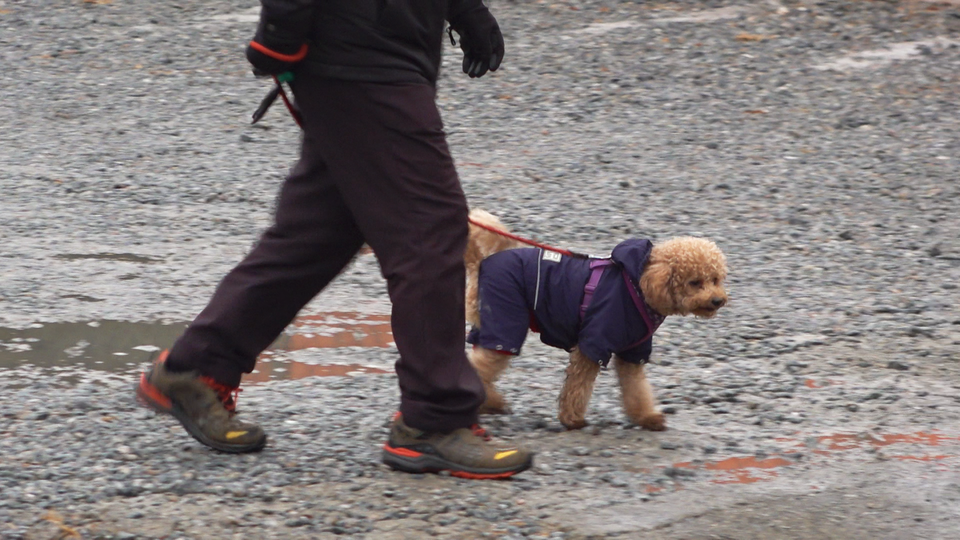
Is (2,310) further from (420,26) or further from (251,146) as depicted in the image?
(251,146)

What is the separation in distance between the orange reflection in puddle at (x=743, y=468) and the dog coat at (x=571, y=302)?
47 cm

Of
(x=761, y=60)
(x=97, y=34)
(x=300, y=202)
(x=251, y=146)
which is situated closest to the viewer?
(x=300, y=202)

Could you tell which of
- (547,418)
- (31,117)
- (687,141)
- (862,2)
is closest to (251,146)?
(31,117)

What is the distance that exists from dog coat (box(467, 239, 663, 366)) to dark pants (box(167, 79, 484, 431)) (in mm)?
444

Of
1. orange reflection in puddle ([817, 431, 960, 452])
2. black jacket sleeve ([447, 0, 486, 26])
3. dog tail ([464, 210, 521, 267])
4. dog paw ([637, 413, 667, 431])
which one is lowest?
orange reflection in puddle ([817, 431, 960, 452])

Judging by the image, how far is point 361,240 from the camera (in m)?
3.99

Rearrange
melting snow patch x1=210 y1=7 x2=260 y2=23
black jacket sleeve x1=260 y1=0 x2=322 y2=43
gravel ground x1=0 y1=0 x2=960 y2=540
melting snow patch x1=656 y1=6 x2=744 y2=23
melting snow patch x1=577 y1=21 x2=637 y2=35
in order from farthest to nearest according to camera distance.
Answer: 1. melting snow patch x1=210 y1=7 x2=260 y2=23
2. melting snow patch x1=656 y1=6 x2=744 y2=23
3. melting snow patch x1=577 y1=21 x2=637 y2=35
4. gravel ground x1=0 y1=0 x2=960 y2=540
5. black jacket sleeve x1=260 y1=0 x2=322 y2=43

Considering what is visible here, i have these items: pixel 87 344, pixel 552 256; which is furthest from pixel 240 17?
pixel 552 256

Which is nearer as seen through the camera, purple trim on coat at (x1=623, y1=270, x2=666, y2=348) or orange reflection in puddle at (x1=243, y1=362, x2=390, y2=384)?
purple trim on coat at (x1=623, y1=270, x2=666, y2=348)

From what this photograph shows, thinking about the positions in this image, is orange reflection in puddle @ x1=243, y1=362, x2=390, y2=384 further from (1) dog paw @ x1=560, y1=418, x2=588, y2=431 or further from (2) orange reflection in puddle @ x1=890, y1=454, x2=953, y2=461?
(2) orange reflection in puddle @ x1=890, y1=454, x2=953, y2=461

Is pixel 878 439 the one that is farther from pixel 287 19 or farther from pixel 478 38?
pixel 287 19

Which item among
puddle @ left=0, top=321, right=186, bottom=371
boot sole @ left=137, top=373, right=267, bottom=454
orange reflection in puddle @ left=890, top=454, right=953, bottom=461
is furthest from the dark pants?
orange reflection in puddle @ left=890, top=454, right=953, bottom=461

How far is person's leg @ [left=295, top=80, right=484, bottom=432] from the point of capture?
12.0 feet

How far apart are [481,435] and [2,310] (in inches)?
109
